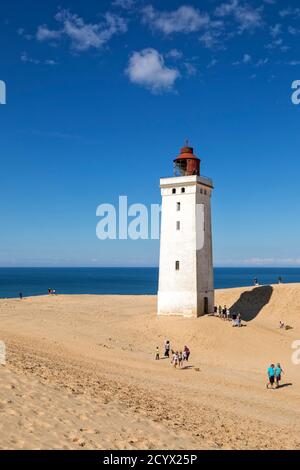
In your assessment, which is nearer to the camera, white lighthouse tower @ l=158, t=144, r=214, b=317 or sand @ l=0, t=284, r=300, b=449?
sand @ l=0, t=284, r=300, b=449

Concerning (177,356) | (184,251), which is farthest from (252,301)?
(177,356)

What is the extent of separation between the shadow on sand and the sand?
0.96 m

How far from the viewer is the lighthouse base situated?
40.4 metres

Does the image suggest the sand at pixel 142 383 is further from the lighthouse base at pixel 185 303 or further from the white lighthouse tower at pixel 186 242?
the white lighthouse tower at pixel 186 242

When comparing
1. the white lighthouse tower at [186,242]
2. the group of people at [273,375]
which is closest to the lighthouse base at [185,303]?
the white lighthouse tower at [186,242]

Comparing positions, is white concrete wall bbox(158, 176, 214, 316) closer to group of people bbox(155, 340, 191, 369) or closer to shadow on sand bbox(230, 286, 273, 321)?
group of people bbox(155, 340, 191, 369)

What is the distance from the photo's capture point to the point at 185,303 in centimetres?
4075

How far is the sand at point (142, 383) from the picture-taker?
485 inches

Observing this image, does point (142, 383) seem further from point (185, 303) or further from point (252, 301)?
point (252, 301)

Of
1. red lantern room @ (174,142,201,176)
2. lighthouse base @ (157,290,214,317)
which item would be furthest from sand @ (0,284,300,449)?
red lantern room @ (174,142,201,176)

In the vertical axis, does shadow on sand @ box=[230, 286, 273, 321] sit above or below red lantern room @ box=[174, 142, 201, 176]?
below

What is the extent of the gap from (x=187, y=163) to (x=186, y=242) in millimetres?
7586
